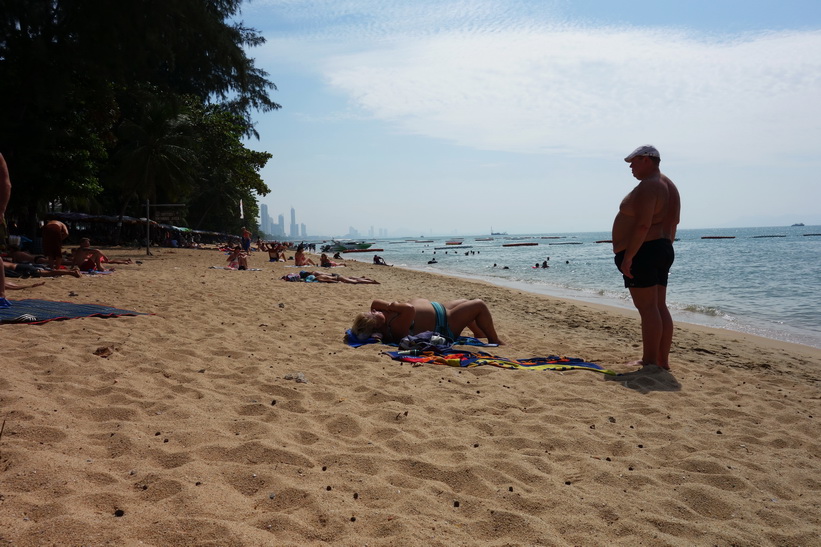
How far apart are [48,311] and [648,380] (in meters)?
6.05

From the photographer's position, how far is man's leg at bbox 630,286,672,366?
498 centimetres

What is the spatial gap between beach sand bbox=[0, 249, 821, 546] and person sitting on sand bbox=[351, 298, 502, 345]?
0.47m

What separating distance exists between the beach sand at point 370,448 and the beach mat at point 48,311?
9.3 inches

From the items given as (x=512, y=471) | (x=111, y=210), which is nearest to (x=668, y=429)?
(x=512, y=471)

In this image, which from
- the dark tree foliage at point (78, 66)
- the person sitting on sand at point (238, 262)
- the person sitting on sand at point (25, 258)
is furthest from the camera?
the person sitting on sand at point (238, 262)

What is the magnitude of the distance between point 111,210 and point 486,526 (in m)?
40.7

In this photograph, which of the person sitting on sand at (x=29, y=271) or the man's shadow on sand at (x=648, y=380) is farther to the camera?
the person sitting on sand at (x=29, y=271)

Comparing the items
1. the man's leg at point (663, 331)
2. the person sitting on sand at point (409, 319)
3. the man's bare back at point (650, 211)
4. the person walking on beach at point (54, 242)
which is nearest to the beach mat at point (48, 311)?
the person sitting on sand at point (409, 319)

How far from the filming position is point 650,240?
4.98 m

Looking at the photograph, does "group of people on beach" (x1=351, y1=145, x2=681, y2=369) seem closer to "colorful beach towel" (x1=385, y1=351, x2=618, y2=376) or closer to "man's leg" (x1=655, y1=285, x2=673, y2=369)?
"man's leg" (x1=655, y1=285, x2=673, y2=369)

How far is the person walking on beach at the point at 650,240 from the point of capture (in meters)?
4.88

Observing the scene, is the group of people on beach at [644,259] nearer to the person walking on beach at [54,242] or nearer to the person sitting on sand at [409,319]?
the person sitting on sand at [409,319]

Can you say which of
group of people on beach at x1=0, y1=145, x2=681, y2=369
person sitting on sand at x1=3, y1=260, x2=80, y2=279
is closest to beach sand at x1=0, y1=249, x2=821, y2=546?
group of people on beach at x1=0, y1=145, x2=681, y2=369

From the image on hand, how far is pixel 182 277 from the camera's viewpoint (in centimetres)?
1137
